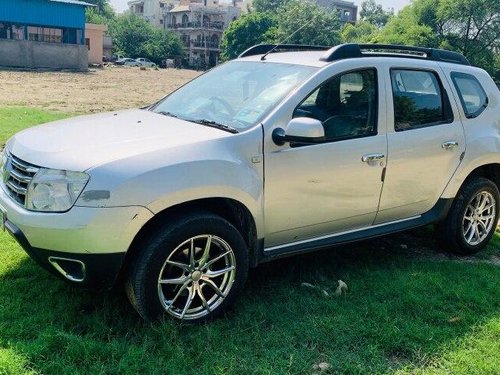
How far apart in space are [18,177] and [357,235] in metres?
2.58

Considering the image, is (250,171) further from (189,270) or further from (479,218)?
(479,218)

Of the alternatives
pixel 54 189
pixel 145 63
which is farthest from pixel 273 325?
pixel 145 63

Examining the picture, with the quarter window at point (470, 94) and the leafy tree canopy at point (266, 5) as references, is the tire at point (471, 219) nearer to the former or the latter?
the quarter window at point (470, 94)

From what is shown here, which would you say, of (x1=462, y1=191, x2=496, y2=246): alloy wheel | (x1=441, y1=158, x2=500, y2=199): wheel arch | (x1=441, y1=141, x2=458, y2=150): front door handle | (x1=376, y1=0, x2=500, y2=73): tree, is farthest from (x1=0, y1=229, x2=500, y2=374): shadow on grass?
(x1=376, y1=0, x2=500, y2=73): tree

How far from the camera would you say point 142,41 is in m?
85.2

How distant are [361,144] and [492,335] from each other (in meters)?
1.63

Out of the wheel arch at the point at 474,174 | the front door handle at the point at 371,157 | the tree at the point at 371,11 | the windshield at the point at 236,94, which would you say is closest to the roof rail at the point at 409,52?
the windshield at the point at 236,94

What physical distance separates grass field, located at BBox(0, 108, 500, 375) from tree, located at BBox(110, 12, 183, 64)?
82.4m

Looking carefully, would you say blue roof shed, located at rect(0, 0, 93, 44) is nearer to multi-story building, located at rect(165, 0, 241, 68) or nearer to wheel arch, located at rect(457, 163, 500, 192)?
wheel arch, located at rect(457, 163, 500, 192)

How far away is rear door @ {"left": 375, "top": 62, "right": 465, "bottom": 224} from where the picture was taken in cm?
443

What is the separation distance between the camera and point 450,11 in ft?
163

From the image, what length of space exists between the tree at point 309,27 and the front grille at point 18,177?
54.9 metres

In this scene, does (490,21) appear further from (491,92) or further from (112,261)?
(112,261)

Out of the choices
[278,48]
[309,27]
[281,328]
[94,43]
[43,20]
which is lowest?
[281,328]
